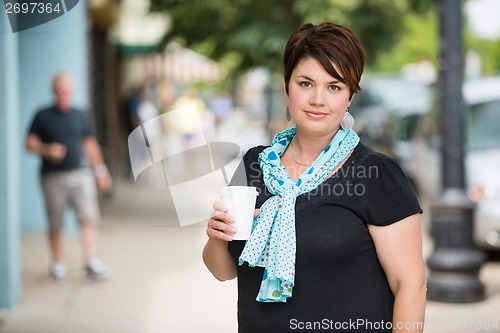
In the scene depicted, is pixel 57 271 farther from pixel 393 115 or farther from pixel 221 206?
pixel 393 115

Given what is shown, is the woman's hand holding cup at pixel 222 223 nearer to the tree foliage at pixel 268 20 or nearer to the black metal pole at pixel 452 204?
the black metal pole at pixel 452 204

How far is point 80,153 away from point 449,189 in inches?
143

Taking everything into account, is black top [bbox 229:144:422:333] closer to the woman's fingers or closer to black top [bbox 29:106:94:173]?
the woman's fingers

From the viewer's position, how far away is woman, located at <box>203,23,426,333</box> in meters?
2.66

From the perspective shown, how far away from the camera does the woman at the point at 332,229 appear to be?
8.71ft

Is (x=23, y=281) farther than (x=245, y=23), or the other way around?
(x=245, y=23)

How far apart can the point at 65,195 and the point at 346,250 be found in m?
6.29

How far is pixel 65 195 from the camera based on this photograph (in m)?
8.59

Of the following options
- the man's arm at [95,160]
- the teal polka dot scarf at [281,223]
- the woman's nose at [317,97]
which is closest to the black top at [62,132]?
the man's arm at [95,160]

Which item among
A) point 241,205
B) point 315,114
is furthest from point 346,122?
point 241,205

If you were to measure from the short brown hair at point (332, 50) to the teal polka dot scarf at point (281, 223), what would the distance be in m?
0.21

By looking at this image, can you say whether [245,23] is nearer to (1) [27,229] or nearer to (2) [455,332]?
(1) [27,229]

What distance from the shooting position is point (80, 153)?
8.70m

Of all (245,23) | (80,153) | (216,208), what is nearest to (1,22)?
(80,153)
